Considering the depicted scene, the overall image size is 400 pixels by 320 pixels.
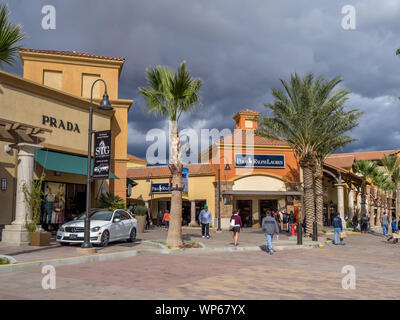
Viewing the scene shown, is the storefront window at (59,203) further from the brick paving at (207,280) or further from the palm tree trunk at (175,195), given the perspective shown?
the brick paving at (207,280)

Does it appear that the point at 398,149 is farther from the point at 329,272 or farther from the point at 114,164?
the point at 329,272

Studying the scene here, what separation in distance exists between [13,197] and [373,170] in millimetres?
36986

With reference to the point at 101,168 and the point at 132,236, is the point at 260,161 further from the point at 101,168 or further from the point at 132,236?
the point at 101,168

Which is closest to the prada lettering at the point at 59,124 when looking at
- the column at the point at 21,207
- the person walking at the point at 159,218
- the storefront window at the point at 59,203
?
the storefront window at the point at 59,203

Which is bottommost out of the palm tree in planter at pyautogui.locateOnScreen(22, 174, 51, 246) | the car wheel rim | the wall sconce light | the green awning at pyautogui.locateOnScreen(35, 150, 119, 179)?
the car wheel rim

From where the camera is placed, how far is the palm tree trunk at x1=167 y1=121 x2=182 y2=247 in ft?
53.0

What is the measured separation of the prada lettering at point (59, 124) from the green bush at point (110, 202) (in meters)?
4.08

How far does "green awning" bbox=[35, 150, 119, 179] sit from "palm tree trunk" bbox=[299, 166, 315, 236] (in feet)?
43.6

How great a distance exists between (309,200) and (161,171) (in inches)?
754

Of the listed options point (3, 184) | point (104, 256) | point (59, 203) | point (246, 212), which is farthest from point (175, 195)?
point (246, 212)

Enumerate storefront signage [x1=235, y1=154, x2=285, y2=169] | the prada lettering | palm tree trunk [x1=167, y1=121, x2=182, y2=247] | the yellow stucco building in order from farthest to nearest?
1. storefront signage [x1=235, y1=154, x2=285, y2=169]
2. the prada lettering
3. palm tree trunk [x1=167, y1=121, x2=182, y2=247]
4. the yellow stucco building

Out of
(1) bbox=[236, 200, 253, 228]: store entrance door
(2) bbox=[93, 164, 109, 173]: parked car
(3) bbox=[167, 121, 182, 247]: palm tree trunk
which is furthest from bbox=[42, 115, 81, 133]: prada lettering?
(1) bbox=[236, 200, 253, 228]: store entrance door

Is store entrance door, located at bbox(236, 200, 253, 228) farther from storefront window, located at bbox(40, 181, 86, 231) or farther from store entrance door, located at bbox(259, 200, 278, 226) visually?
storefront window, located at bbox(40, 181, 86, 231)
